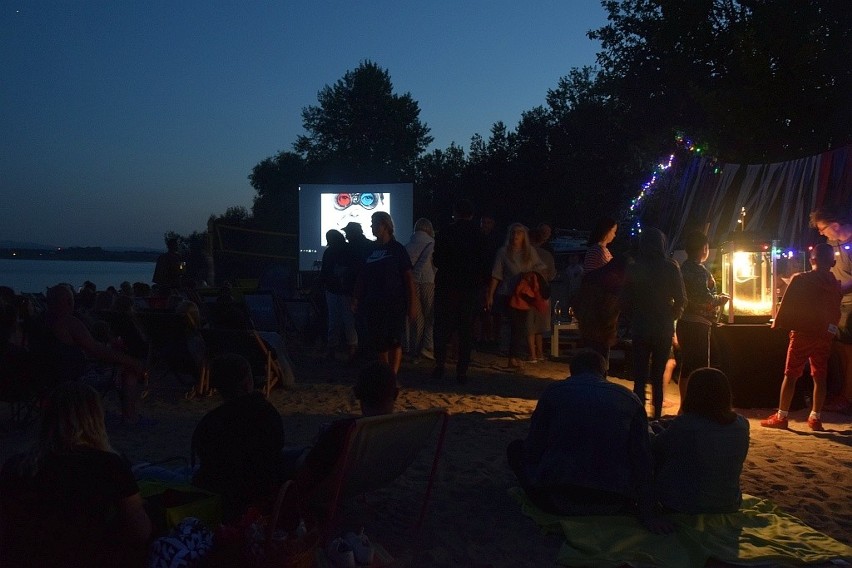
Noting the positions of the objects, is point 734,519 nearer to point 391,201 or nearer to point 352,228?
point 352,228

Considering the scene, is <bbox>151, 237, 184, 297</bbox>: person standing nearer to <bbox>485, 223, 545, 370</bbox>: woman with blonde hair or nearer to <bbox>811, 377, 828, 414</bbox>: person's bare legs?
<bbox>485, 223, 545, 370</bbox>: woman with blonde hair

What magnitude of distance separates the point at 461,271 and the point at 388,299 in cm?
93

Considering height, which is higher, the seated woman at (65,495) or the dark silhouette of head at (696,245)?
the dark silhouette of head at (696,245)

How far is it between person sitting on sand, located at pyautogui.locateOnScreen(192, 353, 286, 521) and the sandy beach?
0.71 m

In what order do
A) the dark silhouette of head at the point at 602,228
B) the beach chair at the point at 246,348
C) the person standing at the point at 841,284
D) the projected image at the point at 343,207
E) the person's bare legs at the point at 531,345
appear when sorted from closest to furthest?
the person standing at the point at 841,284 → the dark silhouette of head at the point at 602,228 → the beach chair at the point at 246,348 → the person's bare legs at the point at 531,345 → the projected image at the point at 343,207

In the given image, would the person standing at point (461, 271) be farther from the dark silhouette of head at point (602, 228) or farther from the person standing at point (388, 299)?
the dark silhouette of head at point (602, 228)

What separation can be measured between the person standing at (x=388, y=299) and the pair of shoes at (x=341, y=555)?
414 centimetres

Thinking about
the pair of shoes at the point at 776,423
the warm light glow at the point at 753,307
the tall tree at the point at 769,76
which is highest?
the tall tree at the point at 769,76

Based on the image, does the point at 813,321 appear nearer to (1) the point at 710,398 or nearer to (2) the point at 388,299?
(1) the point at 710,398

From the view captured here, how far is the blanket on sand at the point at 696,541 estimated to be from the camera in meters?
3.86

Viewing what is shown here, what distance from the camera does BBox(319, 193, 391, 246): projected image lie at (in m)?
17.6

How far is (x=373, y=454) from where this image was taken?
149 inches

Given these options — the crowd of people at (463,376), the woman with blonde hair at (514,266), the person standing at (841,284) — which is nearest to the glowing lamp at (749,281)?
the crowd of people at (463,376)

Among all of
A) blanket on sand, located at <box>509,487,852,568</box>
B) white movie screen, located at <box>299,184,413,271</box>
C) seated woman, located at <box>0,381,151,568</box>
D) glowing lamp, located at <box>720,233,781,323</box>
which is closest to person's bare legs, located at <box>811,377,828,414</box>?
glowing lamp, located at <box>720,233,781,323</box>
